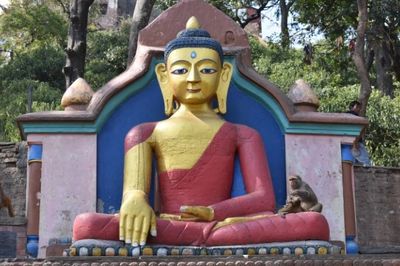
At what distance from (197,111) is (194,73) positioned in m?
0.41

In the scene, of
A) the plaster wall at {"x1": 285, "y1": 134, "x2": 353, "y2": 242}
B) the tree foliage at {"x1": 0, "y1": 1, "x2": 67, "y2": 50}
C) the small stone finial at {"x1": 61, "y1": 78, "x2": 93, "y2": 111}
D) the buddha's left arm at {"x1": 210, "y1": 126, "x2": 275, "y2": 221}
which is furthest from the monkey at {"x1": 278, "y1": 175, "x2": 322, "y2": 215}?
the tree foliage at {"x1": 0, "y1": 1, "x2": 67, "y2": 50}

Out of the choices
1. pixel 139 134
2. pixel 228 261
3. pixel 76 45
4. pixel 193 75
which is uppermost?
pixel 76 45

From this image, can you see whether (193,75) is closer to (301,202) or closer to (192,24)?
(192,24)

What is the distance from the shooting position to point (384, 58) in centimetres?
1845

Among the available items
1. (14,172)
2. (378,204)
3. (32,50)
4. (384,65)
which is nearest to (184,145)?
(14,172)

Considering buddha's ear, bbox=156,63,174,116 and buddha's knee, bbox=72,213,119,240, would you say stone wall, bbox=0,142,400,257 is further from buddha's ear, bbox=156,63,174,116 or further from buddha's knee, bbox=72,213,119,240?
buddha's knee, bbox=72,213,119,240

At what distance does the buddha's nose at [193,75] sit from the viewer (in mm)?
7840

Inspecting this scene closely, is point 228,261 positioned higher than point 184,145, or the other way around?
point 184,145

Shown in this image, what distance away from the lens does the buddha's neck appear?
26.3 ft

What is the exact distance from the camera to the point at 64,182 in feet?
26.4

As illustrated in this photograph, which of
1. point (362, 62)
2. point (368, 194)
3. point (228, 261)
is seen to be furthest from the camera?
point (368, 194)

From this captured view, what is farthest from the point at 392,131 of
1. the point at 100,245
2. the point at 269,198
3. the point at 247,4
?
the point at 100,245

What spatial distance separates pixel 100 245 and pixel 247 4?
508 inches

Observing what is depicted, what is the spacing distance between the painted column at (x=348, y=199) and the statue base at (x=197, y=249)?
155 centimetres
